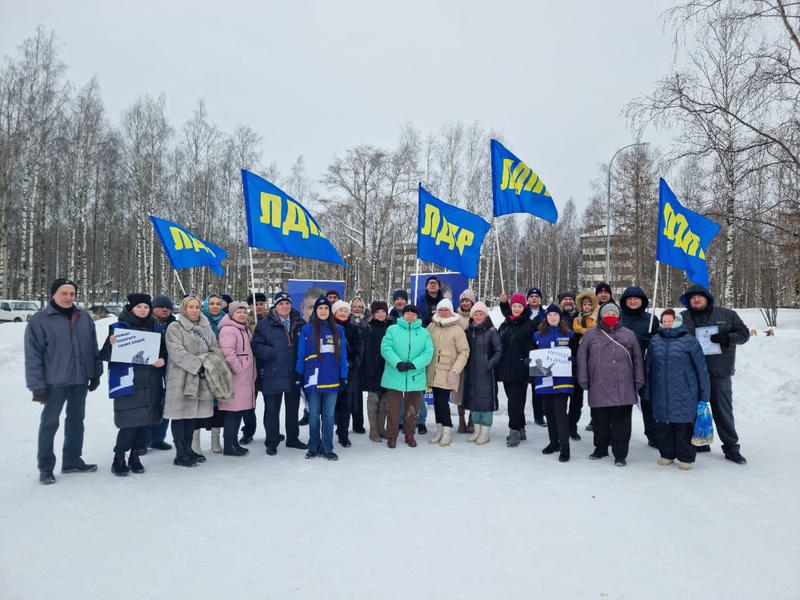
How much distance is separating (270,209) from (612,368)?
16.8 ft

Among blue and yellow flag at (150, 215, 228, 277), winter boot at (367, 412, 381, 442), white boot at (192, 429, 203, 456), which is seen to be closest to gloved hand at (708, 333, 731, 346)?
winter boot at (367, 412, 381, 442)

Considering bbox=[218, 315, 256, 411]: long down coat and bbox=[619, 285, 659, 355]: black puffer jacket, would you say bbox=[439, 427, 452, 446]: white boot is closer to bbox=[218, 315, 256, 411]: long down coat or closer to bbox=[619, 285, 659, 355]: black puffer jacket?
bbox=[218, 315, 256, 411]: long down coat

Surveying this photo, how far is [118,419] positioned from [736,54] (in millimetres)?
12676

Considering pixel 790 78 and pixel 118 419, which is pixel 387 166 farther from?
pixel 118 419

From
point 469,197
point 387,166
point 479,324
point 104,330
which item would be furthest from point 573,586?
point 387,166

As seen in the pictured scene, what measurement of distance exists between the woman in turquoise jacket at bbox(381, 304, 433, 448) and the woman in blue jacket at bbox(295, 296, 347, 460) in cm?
73

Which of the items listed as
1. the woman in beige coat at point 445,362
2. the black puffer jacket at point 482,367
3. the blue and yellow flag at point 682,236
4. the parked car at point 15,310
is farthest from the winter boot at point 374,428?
the parked car at point 15,310

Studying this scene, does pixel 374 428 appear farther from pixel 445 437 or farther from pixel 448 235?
pixel 448 235

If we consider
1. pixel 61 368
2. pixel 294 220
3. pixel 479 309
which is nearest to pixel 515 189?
pixel 479 309

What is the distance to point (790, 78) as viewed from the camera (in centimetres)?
955

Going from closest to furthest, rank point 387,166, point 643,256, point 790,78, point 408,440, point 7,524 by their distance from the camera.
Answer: point 7,524
point 408,440
point 790,78
point 643,256
point 387,166

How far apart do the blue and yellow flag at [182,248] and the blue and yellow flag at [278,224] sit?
2.16 metres

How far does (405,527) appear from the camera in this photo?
4055 millimetres

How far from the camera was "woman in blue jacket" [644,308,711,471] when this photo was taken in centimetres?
568
